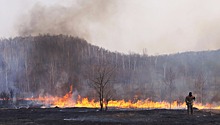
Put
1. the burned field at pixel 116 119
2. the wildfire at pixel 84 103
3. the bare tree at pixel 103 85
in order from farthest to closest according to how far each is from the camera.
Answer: the wildfire at pixel 84 103 → the bare tree at pixel 103 85 → the burned field at pixel 116 119

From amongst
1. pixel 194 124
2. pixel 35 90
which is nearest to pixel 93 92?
pixel 35 90

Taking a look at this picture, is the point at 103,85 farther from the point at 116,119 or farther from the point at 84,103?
the point at 116,119

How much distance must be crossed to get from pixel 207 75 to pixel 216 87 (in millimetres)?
24027

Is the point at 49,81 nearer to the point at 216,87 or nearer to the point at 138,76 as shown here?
the point at 138,76

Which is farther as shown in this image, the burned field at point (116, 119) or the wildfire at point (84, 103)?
the wildfire at point (84, 103)

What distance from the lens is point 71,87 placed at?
180000 mm

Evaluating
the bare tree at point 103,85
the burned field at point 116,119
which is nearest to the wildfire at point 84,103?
the bare tree at point 103,85

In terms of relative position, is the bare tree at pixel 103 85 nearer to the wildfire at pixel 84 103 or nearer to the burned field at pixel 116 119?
the wildfire at pixel 84 103

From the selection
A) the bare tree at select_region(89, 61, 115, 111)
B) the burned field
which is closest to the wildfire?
the bare tree at select_region(89, 61, 115, 111)

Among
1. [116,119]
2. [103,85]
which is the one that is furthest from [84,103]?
[116,119]

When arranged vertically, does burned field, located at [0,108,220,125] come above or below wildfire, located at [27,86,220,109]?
above

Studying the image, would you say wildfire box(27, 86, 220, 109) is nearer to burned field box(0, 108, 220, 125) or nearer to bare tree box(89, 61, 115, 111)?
bare tree box(89, 61, 115, 111)

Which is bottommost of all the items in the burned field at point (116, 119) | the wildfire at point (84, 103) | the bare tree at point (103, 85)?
the wildfire at point (84, 103)

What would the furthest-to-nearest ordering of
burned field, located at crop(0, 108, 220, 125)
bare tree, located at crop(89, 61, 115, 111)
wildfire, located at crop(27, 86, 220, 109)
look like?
wildfire, located at crop(27, 86, 220, 109), bare tree, located at crop(89, 61, 115, 111), burned field, located at crop(0, 108, 220, 125)
